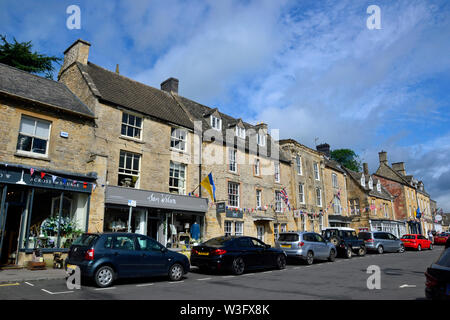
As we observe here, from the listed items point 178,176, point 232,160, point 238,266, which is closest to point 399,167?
point 232,160

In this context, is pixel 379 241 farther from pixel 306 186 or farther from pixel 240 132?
pixel 240 132

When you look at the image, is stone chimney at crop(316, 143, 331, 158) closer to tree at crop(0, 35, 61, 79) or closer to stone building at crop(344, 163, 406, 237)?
Answer: stone building at crop(344, 163, 406, 237)

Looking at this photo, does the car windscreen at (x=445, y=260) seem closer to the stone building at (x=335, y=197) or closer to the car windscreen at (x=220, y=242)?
the car windscreen at (x=220, y=242)

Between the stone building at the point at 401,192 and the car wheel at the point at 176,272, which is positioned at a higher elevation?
the stone building at the point at 401,192

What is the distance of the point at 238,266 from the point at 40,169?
9222 mm

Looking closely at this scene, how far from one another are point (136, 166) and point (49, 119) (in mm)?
4824

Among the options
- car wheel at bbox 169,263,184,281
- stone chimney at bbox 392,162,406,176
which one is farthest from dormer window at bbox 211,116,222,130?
stone chimney at bbox 392,162,406,176

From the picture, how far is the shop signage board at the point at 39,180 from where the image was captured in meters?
12.7

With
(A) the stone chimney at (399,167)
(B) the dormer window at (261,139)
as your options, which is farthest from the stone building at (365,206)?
(B) the dormer window at (261,139)

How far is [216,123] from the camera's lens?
78.6 ft

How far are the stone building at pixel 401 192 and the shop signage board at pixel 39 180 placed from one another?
46.2 meters

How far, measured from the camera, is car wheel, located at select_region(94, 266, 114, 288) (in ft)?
29.6

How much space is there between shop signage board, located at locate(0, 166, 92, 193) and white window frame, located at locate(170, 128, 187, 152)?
624 cm
